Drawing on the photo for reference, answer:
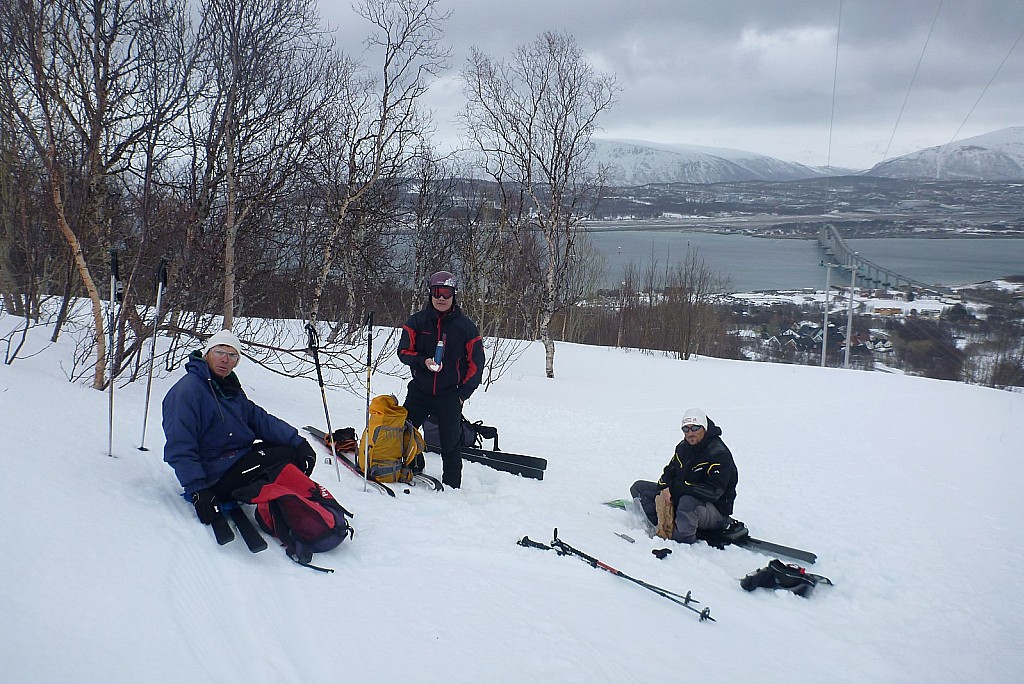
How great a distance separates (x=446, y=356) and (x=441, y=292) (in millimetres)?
560

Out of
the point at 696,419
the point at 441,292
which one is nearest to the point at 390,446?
the point at 441,292

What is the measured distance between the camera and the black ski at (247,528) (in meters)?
3.67

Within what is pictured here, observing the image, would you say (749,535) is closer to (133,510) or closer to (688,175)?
(133,510)

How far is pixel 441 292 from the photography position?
18.4ft

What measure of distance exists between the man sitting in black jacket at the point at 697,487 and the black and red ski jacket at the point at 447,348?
6.08 ft

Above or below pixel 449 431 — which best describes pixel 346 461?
below

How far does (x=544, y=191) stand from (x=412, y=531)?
14634mm

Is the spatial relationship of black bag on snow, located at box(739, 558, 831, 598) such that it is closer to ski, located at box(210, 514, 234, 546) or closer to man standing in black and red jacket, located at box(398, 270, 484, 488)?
man standing in black and red jacket, located at box(398, 270, 484, 488)

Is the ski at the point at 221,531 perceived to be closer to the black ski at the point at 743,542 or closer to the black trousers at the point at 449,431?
the black trousers at the point at 449,431

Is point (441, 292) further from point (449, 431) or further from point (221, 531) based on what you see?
point (221, 531)

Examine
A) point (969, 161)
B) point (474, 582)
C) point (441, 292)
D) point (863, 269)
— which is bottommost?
point (474, 582)

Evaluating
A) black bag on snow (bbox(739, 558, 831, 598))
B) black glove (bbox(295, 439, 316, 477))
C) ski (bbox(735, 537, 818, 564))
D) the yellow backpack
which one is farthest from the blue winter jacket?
ski (bbox(735, 537, 818, 564))

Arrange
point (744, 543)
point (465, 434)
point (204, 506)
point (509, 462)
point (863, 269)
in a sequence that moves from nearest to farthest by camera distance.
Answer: point (204, 506) → point (744, 543) → point (509, 462) → point (465, 434) → point (863, 269)

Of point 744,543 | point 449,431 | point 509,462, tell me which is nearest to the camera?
point 744,543
